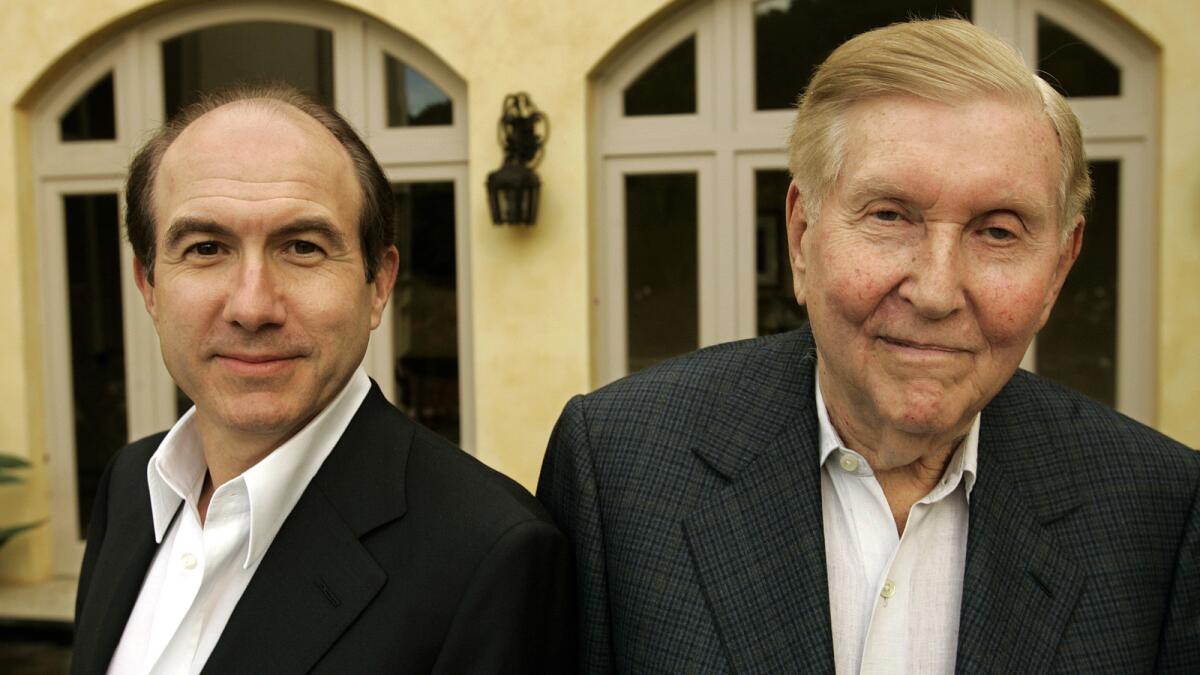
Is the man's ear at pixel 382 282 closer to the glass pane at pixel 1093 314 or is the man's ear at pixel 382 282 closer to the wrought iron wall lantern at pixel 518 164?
the wrought iron wall lantern at pixel 518 164

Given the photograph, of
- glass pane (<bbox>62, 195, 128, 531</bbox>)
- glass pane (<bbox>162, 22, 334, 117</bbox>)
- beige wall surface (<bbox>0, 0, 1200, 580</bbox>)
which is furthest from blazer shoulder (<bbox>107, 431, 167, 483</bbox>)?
glass pane (<bbox>62, 195, 128, 531</bbox>)

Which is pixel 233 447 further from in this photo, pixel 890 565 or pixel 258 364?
pixel 890 565

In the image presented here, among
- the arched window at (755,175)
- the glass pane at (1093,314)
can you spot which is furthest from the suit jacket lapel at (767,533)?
the glass pane at (1093,314)

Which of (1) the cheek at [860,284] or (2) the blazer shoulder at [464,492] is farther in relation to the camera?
(2) the blazer shoulder at [464,492]

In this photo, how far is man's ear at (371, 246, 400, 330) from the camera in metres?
1.62

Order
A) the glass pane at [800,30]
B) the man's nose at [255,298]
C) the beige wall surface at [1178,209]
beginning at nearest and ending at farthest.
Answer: the man's nose at [255,298] < the beige wall surface at [1178,209] < the glass pane at [800,30]

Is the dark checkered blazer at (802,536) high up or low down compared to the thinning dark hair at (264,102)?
down

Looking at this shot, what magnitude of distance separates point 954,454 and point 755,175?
3.46 meters

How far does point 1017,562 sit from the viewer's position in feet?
4.83

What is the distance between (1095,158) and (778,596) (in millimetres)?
3889

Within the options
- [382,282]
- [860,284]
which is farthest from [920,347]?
[382,282]

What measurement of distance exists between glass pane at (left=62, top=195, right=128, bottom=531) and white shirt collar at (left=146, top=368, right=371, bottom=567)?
4211mm

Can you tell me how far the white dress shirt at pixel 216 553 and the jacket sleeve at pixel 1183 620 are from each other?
126 centimetres

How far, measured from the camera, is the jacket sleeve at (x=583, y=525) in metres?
1.53
